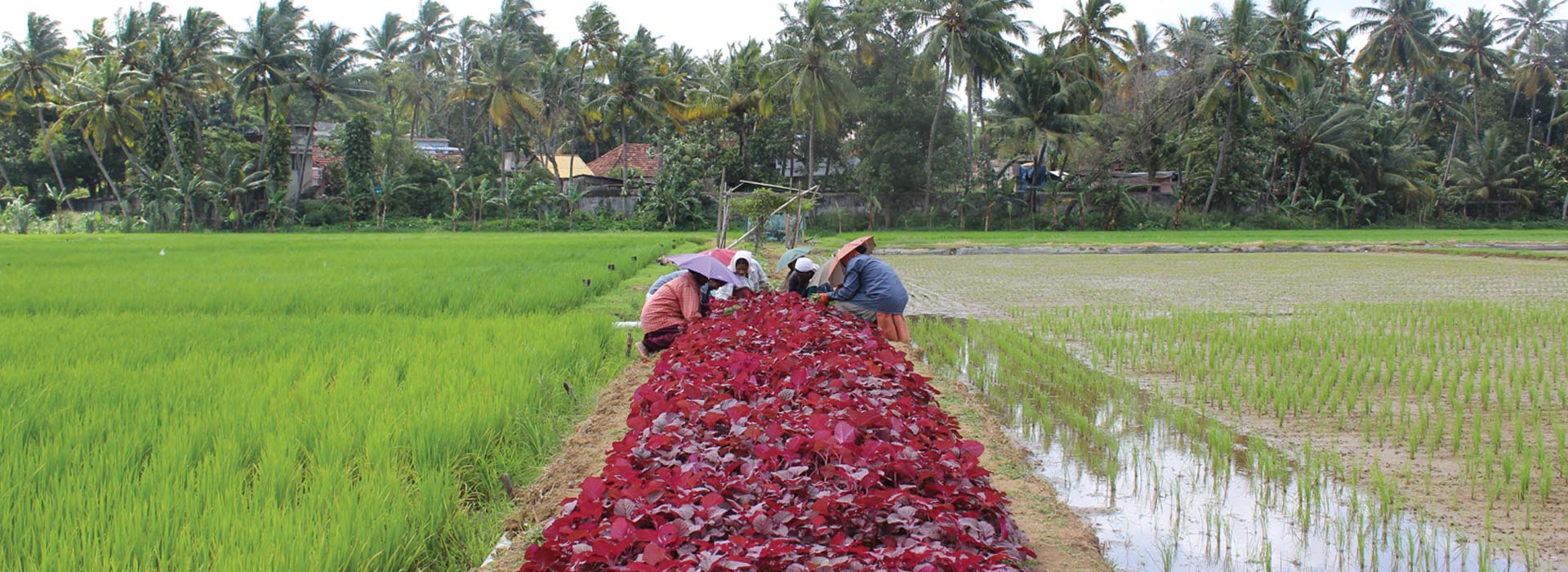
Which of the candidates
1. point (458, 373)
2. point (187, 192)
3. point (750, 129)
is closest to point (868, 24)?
point (750, 129)

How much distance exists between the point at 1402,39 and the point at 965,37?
1843 cm

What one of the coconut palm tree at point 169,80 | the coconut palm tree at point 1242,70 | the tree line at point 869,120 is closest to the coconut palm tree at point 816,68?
the tree line at point 869,120

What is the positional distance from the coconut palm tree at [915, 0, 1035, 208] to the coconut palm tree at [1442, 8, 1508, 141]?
18.6m

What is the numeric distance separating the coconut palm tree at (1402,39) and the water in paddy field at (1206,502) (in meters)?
39.1

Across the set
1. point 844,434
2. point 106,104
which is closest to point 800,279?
point 844,434

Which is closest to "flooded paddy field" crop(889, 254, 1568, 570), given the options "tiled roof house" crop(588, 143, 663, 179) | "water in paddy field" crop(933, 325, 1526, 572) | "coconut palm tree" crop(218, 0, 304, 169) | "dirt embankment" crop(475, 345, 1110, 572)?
"water in paddy field" crop(933, 325, 1526, 572)

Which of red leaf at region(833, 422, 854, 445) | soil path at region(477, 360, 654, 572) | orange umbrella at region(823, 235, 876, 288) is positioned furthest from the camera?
orange umbrella at region(823, 235, 876, 288)

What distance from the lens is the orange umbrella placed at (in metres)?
7.52

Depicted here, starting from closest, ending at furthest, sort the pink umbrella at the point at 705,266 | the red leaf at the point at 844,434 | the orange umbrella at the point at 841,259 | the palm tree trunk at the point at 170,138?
the red leaf at the point at 844,434 → the pink umbrella at the point at 705,266 → the orange umbrella at the point at 841,259 → the palm tree trunk at the point at 170,138

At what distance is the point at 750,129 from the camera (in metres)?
37.9

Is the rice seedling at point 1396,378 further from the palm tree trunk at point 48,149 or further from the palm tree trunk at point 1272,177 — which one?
→ the palm tree trunk at point 48,149

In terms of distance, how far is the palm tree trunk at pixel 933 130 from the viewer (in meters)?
32.3

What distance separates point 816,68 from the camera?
31.4m

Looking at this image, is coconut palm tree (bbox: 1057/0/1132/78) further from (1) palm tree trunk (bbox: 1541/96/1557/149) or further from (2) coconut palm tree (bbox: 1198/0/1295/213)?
(1) palm tree trunk (bbox: 1541/96/1557/149)
